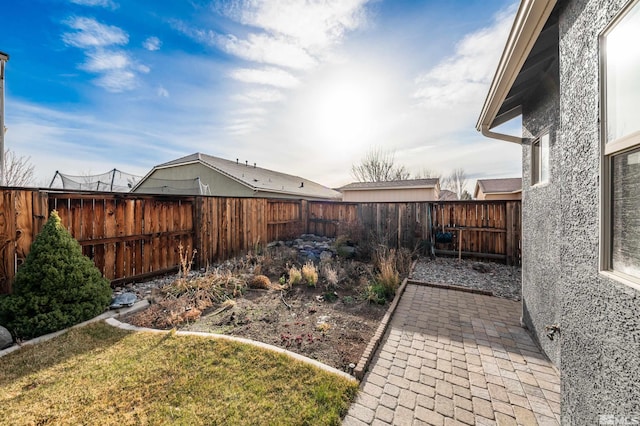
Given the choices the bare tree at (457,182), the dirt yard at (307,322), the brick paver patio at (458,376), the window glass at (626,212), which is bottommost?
the brick paver patio at (458,376)

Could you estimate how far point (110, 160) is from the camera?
14.2 metres

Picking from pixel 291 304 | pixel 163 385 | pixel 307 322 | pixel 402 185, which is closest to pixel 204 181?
pixel 291 304

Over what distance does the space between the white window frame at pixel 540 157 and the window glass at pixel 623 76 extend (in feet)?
5.53

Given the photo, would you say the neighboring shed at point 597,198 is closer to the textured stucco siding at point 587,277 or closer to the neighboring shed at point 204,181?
the textured stucco siding at point 587,277

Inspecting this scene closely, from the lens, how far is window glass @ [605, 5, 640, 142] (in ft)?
3.68

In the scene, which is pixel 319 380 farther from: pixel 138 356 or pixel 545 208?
pixel 545 208

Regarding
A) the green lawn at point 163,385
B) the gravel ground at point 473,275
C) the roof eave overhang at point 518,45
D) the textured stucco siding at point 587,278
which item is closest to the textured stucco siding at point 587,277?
the textured stucco siding at point 587,278

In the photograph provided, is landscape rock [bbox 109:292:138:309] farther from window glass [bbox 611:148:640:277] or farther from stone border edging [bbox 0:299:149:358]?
window glass [bbox 611:148:640:277]

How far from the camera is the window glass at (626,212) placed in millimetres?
1149

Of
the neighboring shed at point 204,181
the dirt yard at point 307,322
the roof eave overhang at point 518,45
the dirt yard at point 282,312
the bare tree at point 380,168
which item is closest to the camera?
the roof eave overhang at point 518,45

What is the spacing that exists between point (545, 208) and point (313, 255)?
5488 mm

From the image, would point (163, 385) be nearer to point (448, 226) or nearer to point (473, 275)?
point (473, 275)

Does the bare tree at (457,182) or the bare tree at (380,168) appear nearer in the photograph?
the bare tree at (380,168)

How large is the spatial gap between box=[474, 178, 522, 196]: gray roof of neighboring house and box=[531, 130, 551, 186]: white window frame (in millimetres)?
19170
